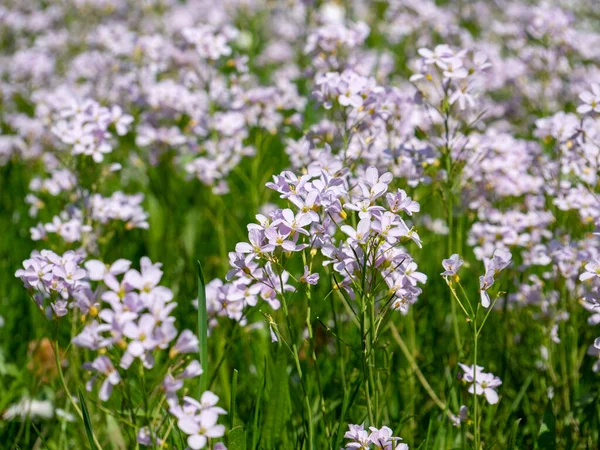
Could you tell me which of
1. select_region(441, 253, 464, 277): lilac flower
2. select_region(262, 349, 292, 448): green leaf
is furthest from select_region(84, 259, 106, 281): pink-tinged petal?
select_region(441, 253, 464, 277): lilac flower

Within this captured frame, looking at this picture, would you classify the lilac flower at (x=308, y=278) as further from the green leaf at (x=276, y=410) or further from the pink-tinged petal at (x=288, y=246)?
the green leaf at (x=276, y=410)

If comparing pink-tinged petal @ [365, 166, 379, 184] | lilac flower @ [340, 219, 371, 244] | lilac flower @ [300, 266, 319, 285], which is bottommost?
lilac flower @ [300, 266, 319, 285]

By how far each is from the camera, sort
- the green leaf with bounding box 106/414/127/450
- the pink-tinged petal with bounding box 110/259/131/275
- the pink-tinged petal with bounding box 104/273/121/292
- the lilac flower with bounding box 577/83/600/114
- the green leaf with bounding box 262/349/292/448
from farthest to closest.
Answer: the lilac flower with bounding box 577/83/600/114
the green leaf with bounding box 106/414/127/450
the green leaf with bounding box 262/349/292/448
the pink-tinged petal with bounding box 110/259/131/275
the pink-tinged petal with bounding box 104/273/121/292

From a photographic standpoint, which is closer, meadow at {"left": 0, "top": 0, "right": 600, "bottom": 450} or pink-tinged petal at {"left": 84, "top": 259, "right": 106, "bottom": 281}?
pink-tinged petal at {"left": 84, "top": 259, "right": 106, "bottom": 281}

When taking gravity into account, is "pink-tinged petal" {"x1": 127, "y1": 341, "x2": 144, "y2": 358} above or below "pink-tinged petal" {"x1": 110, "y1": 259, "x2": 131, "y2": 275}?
below

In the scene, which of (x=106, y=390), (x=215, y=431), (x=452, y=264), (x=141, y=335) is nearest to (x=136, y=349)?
(x=141, y=335)

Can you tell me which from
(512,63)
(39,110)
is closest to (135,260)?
(39,110)

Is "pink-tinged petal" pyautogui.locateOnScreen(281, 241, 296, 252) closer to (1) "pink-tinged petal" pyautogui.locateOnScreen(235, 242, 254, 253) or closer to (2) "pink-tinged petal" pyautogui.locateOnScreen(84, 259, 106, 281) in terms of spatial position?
(1) "pink-tinged petal" pyautogui.locateOnScreen(235, 242, 254, 253)

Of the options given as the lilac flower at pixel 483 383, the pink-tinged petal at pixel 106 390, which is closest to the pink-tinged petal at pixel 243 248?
the pink-tinged petal at pixel 106 390

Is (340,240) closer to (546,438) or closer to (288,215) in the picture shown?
(288,215)

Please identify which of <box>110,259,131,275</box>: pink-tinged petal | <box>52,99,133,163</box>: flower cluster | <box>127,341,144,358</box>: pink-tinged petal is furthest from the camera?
<box>52,99,133,163</box>: flower cluster
